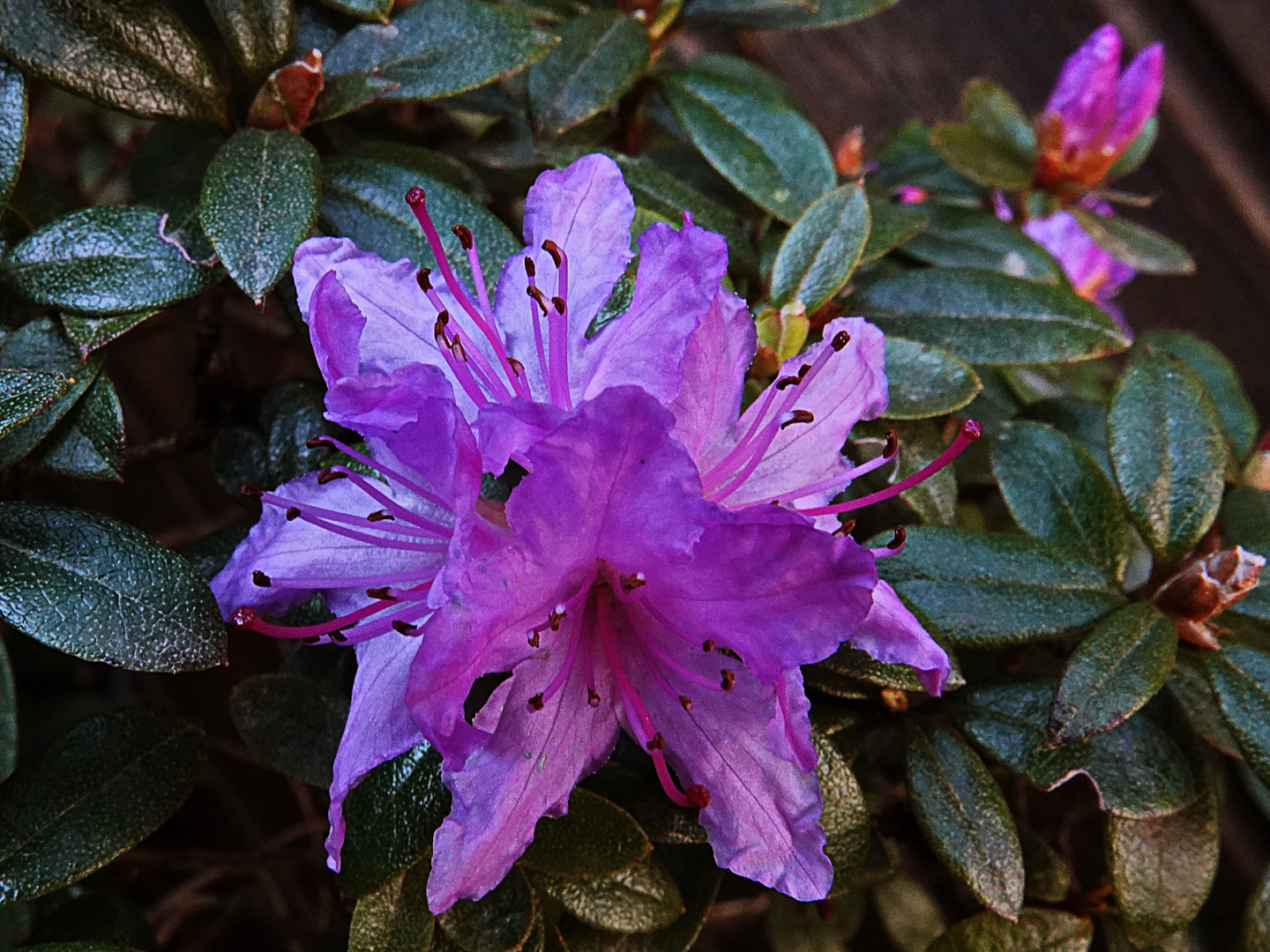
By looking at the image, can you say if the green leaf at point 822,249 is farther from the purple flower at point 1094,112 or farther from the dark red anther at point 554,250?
the purple flower at point 1094,112

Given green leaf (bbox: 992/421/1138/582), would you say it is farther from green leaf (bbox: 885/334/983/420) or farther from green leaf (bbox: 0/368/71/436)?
green leaf (bbox: 0/368/71/436)

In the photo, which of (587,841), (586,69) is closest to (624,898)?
(587,841)

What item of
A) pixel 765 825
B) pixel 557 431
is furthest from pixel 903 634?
pixel 557 431

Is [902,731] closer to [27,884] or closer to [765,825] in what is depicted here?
[765,825]

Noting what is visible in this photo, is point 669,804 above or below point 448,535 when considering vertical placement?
below

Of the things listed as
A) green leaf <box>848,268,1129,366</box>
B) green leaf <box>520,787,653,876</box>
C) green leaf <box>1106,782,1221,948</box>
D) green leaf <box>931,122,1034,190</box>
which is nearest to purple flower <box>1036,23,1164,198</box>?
green leaf <box>931,122,1034,190</box>

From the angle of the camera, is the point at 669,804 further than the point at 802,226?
No
